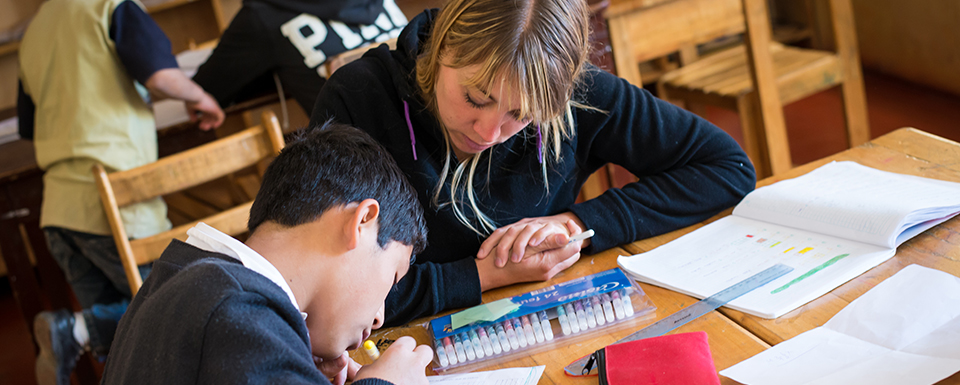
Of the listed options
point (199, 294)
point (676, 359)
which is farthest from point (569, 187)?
point (199, 294)

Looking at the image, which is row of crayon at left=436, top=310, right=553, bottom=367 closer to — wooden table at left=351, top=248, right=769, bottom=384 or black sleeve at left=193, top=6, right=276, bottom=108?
wooden table at left=351, top=248, right=769, bottom=384

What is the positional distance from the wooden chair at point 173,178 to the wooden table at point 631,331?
624 millimetres

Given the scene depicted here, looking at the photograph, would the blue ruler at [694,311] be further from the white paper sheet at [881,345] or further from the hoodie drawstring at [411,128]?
the hoodie drawstring at [411,128]

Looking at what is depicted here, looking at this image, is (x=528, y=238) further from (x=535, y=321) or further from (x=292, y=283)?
(x=292, y=283)

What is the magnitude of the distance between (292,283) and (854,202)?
785mm

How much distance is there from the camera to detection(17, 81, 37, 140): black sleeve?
6.56 feet

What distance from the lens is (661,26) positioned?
1.90 metres

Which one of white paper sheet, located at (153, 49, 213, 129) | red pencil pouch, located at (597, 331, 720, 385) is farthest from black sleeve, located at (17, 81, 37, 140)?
red pencil pouch, located at (597, 331, 720, 385)

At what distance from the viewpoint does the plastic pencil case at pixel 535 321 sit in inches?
33.8

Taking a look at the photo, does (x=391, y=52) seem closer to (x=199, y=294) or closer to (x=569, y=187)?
(x=569, y=187)

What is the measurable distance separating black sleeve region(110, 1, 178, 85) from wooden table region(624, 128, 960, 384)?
142cm

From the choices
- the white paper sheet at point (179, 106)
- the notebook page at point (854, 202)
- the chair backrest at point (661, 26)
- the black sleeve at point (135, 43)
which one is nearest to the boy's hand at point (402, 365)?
the notebook page at point (854, 202)

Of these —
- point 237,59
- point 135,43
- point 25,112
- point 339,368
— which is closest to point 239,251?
point 339,368

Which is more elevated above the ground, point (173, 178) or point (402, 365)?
point (173, 178)
